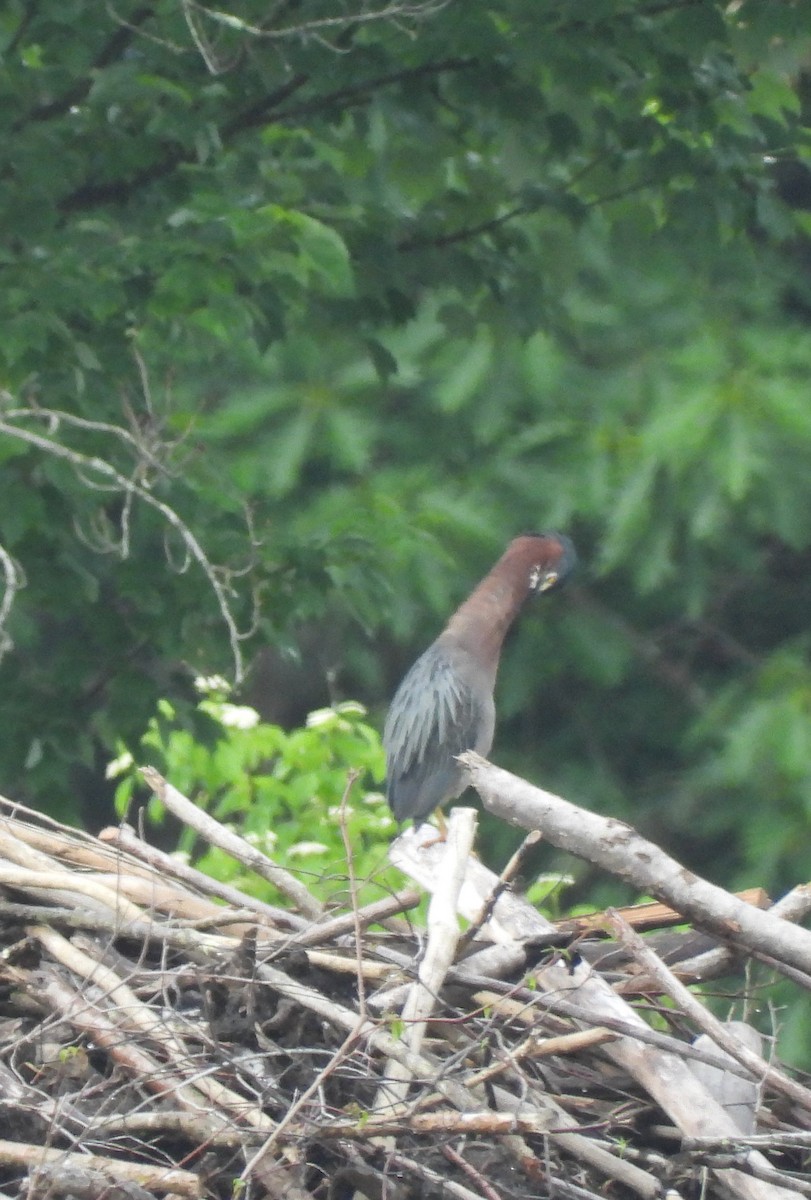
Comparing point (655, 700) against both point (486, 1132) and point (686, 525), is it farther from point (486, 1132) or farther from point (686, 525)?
point (486, 1132)

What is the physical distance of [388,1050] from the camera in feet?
7.19

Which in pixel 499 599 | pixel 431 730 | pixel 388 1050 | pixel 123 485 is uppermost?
pixel 388 1050

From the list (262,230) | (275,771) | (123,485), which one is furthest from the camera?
(275,771)

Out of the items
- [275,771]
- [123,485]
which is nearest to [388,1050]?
[123,485]

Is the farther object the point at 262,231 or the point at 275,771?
the point at 275,771

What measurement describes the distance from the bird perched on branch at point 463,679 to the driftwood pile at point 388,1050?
281 centimetres

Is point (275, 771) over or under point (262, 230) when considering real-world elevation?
under

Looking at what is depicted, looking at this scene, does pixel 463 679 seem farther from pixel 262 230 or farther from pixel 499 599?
pixel 262 230

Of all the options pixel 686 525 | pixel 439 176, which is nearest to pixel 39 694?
pixel 439 176

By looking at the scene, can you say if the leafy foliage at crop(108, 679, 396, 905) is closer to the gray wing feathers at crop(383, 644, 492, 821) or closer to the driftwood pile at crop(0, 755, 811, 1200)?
the gray wing feathers at crop(383, 644, 492, 821)

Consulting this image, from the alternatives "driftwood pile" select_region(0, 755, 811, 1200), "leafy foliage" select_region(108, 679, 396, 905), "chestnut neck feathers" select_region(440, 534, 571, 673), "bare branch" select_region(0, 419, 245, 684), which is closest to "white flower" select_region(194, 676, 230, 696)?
"leafy foliage" select_region(108, 679, 396, 905)

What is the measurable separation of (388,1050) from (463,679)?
11.0 feet

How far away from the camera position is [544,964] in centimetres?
241

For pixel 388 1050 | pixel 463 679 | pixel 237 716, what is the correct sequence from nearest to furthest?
pixel 388 1050, pixel 237 716, pixel 463 679
